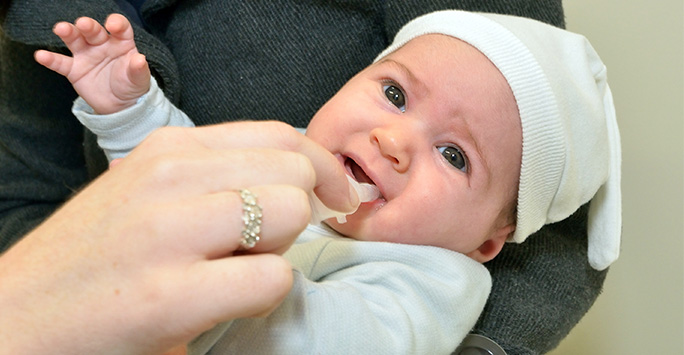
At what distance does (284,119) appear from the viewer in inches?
43.6

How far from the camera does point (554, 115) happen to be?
35.4 inches

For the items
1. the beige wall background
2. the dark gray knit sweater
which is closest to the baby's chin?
Result: the dark gray knit sweater

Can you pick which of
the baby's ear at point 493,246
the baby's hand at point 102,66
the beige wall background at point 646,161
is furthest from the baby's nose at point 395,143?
the beige wall background at point 646,161

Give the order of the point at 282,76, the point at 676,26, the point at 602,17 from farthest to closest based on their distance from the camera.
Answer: the point at 602,17
the point at 676,26
the point at 282,76

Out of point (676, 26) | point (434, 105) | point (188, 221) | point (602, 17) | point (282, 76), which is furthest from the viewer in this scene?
point (602, 17)

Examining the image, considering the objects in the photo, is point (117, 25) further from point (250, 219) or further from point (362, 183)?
point (250, 219)

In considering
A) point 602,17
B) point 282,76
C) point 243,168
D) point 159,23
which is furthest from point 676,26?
point 243,168

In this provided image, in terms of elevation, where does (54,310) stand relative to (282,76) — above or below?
above

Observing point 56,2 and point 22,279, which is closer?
point 22,279

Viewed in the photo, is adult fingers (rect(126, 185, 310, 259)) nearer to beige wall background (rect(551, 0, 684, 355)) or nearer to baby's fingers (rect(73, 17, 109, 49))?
baby's fingers (rect(73, 17, 109, 49))

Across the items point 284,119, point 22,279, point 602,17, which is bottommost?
point 284,119

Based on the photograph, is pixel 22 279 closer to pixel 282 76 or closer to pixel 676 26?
pixel 282 76

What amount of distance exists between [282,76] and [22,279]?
0.72 meters

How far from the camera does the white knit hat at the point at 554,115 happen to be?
0.90m
